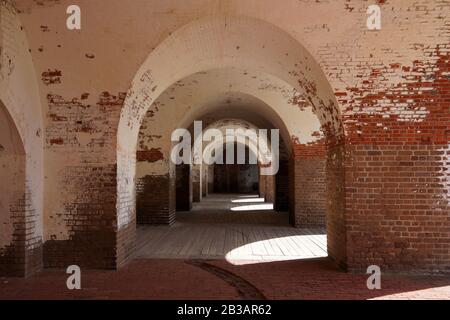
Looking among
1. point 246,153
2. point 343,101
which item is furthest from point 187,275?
point 246,153

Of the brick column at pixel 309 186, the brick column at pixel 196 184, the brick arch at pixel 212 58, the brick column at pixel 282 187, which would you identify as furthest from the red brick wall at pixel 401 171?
the brick column at pixel 196 184

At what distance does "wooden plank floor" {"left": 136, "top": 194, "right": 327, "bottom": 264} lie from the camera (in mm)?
7508

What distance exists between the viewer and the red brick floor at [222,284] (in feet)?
16.5

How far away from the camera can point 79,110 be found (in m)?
6.34

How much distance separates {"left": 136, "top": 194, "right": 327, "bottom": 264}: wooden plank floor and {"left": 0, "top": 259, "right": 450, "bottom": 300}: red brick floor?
88 centimetres

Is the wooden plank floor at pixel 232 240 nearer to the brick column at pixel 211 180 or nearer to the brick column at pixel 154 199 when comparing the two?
the brick column at pixel 154 199

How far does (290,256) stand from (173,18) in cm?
439

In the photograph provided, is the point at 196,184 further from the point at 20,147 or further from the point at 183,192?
the point at 20,147

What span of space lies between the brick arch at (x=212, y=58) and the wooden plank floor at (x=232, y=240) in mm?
1202

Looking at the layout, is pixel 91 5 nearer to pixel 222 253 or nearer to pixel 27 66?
pixel 27 66

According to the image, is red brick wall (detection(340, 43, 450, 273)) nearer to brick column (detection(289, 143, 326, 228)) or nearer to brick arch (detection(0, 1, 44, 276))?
brick arch (detection(0, 1, 44, 276))

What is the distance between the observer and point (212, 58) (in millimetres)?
7789

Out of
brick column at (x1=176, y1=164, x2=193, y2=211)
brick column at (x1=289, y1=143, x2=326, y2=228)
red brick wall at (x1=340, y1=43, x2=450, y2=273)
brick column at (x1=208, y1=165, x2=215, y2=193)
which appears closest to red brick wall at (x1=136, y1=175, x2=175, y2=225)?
brick column at (x1=289, y1=143, x2=326, y2=228)
